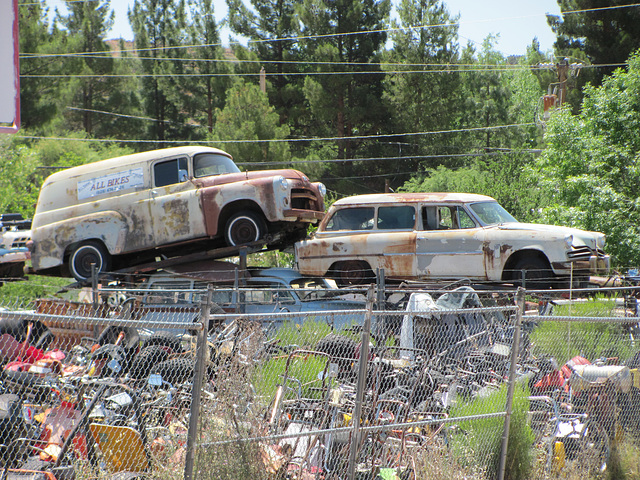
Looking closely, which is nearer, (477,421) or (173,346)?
(477,421)

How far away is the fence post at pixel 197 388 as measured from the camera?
12.2 ft

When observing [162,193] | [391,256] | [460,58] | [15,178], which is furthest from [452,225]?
[460,58]

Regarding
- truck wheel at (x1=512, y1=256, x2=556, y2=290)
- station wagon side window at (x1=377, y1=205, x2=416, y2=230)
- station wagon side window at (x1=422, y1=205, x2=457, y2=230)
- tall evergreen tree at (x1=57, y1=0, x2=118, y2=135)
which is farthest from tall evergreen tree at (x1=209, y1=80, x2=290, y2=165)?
truck wheel at (x1=512, y1=256, x2=556, y2=290)

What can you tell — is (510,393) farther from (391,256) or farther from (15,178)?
(15,178)

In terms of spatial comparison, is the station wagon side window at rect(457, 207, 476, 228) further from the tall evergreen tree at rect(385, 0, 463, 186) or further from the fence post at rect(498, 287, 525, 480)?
the tall evergreen tree at rect(385, 0, 463, 186)

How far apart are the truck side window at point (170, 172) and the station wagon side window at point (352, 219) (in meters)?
2.82

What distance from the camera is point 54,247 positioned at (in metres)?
12.2

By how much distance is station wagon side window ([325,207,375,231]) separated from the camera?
11.6 metres

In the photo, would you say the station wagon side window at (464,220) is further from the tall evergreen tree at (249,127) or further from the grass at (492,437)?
the tall evergreen tree at (249,127)

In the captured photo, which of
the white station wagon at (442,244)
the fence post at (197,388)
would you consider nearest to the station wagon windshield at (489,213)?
the white station wagon at (442,244)

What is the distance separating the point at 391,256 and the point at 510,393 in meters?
6.17

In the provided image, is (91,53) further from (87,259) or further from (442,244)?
(442,244)

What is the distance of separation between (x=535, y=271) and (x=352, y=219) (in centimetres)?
325

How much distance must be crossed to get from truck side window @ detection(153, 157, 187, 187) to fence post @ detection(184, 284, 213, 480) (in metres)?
8.34
